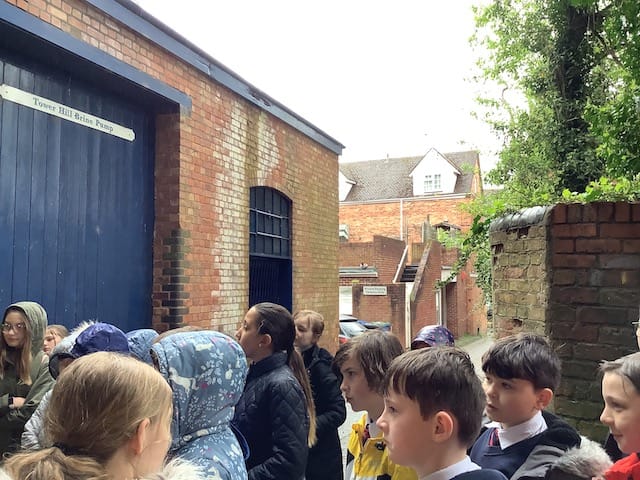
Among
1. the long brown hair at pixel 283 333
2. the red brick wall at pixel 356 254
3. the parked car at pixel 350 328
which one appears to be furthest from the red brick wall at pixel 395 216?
the long brown hair at pixel 283 333

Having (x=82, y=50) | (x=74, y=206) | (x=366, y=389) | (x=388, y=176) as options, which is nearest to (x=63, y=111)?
(x=82, y=50)

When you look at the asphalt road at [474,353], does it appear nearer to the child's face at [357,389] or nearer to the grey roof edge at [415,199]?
the child's face at [357,389]

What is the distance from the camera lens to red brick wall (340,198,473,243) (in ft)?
110

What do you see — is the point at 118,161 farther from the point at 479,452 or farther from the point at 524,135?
the point at 524,135

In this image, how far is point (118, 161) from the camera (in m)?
5.44

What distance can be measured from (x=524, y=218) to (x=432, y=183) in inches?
1220

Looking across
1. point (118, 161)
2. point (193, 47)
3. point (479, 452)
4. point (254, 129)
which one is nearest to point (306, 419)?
point (479, 452)

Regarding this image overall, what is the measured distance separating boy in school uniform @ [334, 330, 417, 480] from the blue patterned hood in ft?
2.02

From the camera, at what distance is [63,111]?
15.6 feet

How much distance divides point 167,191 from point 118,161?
624 millimetres

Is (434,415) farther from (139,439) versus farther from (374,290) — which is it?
(374,290)

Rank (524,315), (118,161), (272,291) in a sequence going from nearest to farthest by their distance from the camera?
(524,315)
(118,161)
(272,291)

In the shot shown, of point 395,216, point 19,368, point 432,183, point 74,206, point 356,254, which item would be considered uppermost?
point 432,183

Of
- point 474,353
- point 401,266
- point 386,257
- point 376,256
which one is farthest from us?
point 386,257
